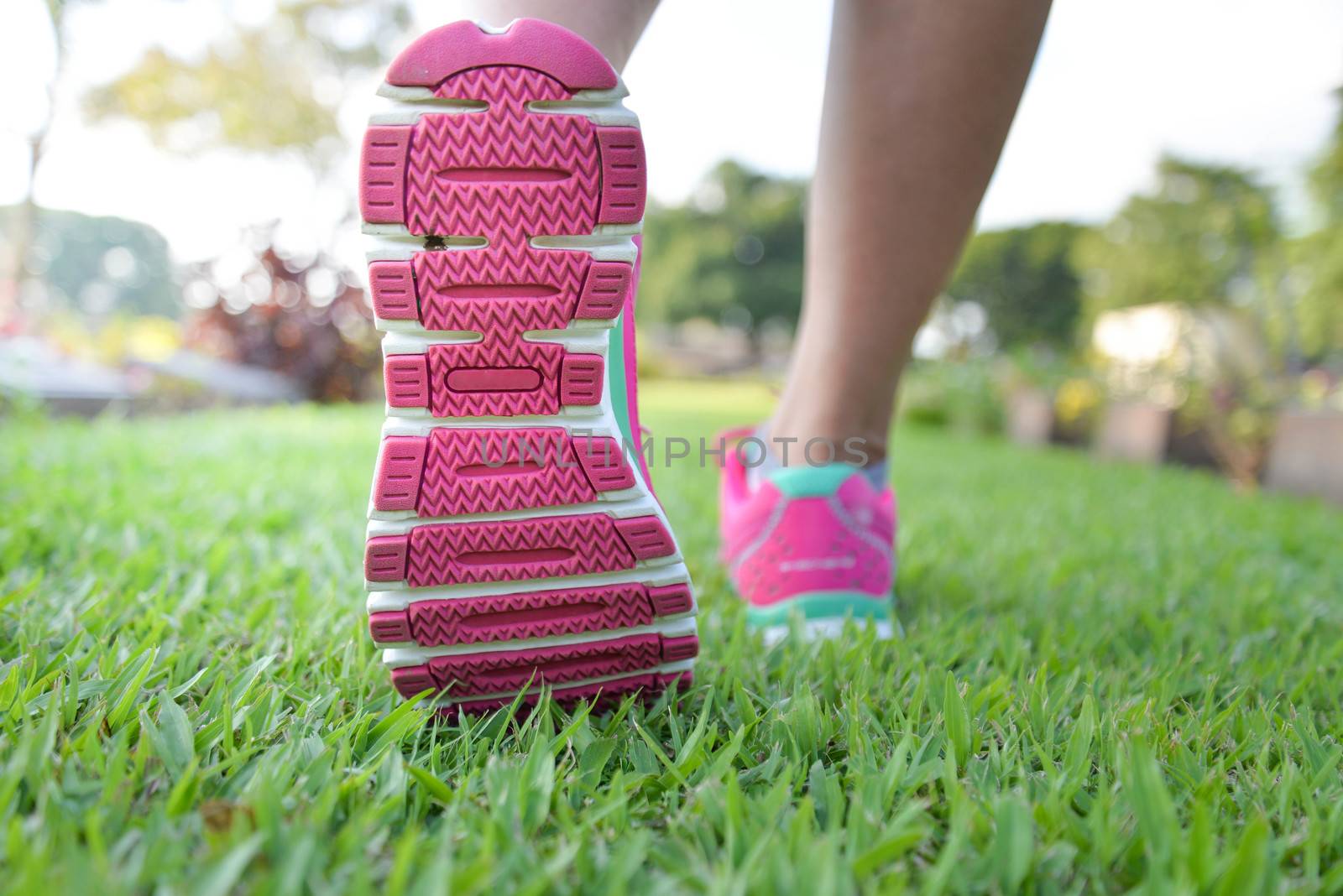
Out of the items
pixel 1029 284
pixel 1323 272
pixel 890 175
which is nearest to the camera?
pixel 890 175

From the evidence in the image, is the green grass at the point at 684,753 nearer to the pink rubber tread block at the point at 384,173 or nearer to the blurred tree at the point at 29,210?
the pink rubber tread block at the point at 384,173

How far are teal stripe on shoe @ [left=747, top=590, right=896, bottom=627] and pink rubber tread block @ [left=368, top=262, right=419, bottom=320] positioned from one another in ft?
1.87

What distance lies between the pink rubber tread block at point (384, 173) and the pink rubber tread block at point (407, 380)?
0.33 ft

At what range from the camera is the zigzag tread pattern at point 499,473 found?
650 millimetres

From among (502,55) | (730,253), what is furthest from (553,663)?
(730,253)

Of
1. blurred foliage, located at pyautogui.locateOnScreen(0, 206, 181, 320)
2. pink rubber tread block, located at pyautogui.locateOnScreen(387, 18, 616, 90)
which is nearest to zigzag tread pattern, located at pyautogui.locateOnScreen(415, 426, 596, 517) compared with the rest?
pink rubber tread block, located at pyautogui.locateOnScreen(387, 18, 616, 90)

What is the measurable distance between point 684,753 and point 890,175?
64 cm

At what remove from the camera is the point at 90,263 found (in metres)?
6.00

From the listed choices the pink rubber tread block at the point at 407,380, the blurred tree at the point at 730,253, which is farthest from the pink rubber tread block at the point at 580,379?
the blurred tree at the point at 730,253

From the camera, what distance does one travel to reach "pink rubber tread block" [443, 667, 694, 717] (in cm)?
72

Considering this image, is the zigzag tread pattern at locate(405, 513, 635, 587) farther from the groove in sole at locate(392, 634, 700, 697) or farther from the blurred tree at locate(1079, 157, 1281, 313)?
the blurred tree at locate(1079, 157, 1281, 313)

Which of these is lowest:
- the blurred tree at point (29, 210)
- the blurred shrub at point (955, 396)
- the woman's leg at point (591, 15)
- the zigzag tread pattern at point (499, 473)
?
the blurred shrub at point (955, 396)

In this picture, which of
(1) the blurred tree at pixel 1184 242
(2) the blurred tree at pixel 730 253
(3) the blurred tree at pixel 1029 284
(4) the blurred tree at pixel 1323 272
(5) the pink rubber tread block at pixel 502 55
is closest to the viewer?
(5) the pink rubber tread block at pixel 502 55

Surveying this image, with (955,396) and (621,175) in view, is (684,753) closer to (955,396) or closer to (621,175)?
(621,175)
